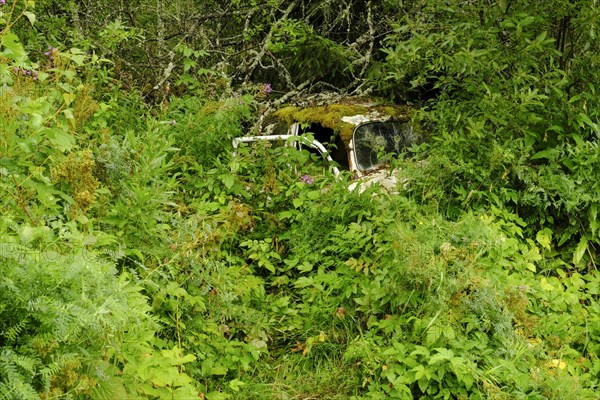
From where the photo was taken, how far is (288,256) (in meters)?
5.72

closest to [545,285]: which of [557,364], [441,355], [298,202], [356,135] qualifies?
[557,364]

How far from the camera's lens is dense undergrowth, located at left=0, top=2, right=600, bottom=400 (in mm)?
2643

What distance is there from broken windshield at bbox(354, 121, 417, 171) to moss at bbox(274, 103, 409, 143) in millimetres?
102

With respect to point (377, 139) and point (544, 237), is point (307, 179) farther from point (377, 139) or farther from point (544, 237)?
point (544, 237)

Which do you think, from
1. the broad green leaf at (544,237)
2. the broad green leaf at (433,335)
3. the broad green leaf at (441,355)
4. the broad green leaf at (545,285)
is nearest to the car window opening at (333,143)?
the broad green leaf at (544,237)

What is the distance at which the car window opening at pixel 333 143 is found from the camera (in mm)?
6422

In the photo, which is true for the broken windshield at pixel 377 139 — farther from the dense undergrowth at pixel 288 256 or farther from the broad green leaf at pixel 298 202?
the broad green leaf at pixel 298 202

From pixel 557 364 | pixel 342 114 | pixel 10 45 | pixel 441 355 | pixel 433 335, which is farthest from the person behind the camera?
pixel 342 114

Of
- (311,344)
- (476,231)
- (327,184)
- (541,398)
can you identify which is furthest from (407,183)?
(541,398)

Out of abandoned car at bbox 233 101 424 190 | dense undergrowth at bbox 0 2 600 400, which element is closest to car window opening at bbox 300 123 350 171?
abandoned car at bbox 233 101 424 190

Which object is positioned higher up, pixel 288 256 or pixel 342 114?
pixel 342 114

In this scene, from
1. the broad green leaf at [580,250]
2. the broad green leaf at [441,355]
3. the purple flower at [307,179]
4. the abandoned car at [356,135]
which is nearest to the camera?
the broad green leaf at [441,355]

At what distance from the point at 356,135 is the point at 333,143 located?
260 mm

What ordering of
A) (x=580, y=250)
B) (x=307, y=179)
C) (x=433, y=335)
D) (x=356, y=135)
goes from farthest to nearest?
(x=356, y=135) → (x=307, y=179) → (x=580, y=250) → (x=433, y=335)
